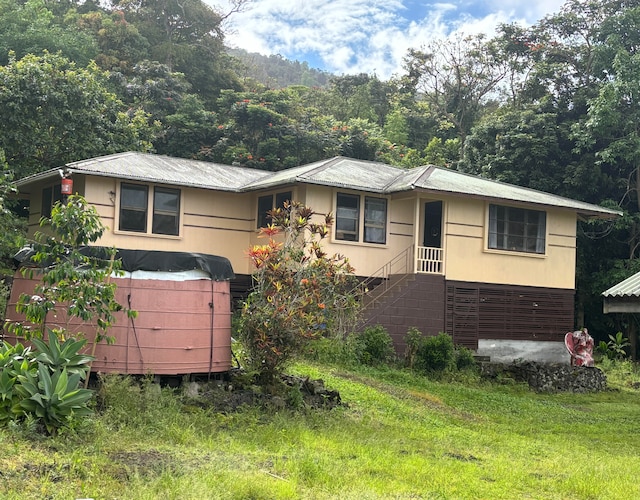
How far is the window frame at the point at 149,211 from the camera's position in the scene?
1966 centimetres

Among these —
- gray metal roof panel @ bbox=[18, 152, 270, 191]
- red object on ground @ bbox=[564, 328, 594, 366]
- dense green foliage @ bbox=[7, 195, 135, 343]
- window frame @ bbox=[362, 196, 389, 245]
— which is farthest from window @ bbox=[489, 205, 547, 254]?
dense green foliage @ bbox=[7, 195, 135, 343]

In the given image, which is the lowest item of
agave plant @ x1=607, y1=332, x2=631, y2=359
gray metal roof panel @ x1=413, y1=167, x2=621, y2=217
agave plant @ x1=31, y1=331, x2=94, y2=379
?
agave plant @ x1=607, y1=332, x2=631, y2=359

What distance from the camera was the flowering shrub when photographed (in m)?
11.5

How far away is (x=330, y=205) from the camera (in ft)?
66.8

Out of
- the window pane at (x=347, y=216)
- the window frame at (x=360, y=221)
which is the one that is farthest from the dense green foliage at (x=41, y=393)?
the window pane at (x=347, y=216)

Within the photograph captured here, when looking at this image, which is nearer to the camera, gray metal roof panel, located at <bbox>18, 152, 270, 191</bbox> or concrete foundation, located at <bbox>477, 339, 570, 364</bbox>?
gray metal roof panel, located at <bbox>18, 152, 270, 191</bbox>

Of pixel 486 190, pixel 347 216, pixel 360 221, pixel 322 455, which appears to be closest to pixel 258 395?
pixel 322 455

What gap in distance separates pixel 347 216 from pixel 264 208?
2372 millimetres

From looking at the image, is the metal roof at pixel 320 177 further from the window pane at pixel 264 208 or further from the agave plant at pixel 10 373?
the agave plant at pixel 10 373

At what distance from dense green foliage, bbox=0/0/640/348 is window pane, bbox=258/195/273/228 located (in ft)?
18.9

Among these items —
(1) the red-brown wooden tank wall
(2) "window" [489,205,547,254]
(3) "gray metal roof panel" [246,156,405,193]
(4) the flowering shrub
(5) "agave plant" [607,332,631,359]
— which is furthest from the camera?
(5) "agave plant" [607,332,631,359]

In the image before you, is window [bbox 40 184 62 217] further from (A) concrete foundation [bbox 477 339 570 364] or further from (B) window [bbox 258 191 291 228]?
(A) concrete foundation [bbox 477 339 570 364]

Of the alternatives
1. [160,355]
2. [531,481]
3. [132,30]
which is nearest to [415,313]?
[160,355]

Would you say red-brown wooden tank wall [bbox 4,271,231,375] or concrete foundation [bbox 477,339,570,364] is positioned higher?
red-brown wooden tank wall [bbox 4,271,231,375]
